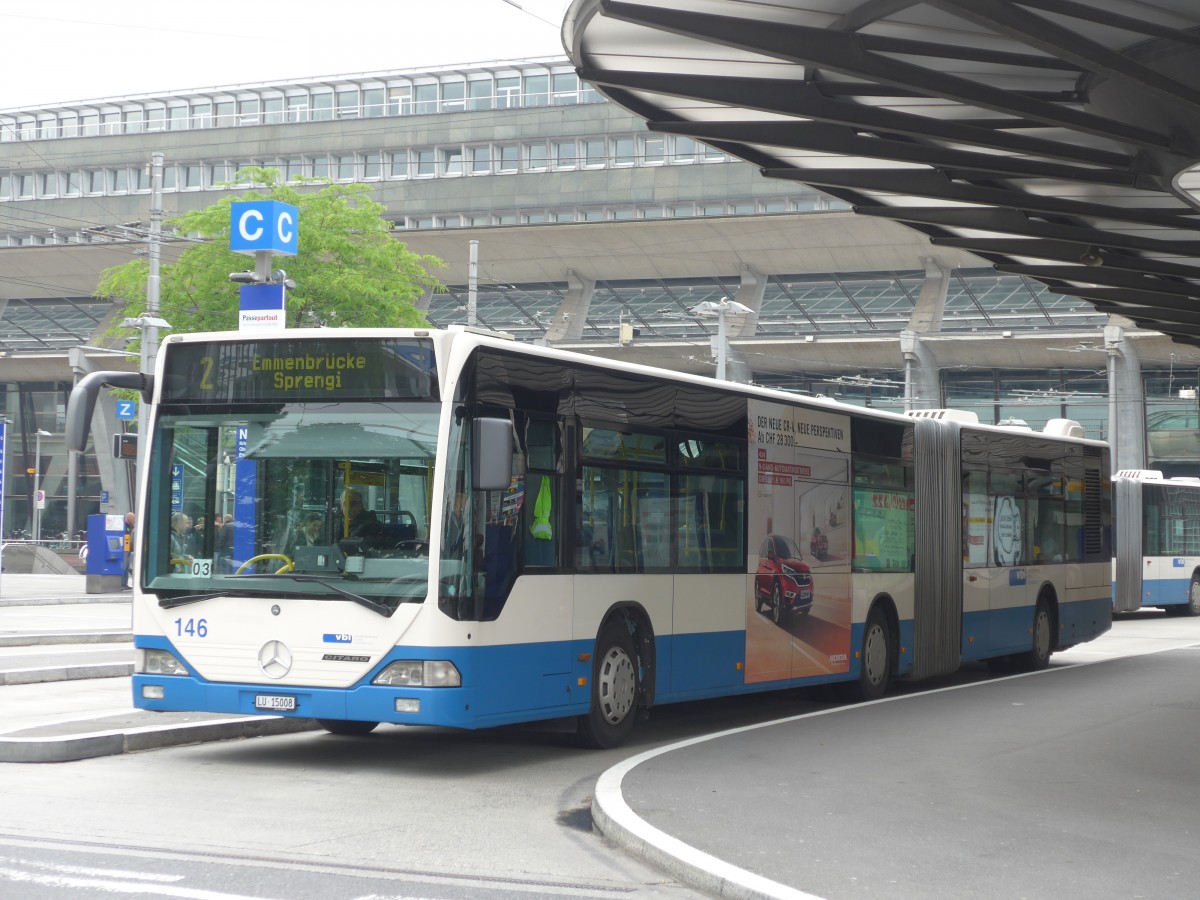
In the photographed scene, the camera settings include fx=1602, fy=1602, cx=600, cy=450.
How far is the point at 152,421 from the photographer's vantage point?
1109 cm

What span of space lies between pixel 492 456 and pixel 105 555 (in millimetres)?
28827

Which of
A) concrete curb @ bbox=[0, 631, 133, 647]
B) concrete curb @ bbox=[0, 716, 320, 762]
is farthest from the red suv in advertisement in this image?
concrete curb @ bbox=[0, 631, 133, 647]

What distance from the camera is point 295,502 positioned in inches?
411

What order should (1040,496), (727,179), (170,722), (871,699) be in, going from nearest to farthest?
1. (170,722)
2. (871,699)
3. (1040,496)
4. (727,179)

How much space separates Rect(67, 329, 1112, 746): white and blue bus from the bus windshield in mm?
14

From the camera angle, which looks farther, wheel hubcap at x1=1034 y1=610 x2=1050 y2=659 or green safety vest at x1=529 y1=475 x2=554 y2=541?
wheel hubcap at x1=1034 y1=610 x2=1050 y2=659

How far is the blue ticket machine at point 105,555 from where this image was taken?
36.5 metres

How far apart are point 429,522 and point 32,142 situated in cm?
5833

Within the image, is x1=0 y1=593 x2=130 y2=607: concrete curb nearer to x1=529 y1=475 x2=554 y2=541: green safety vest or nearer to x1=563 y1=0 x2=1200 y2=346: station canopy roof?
x1=563 y1=0 x2=1200 y2=346: station canopy roof

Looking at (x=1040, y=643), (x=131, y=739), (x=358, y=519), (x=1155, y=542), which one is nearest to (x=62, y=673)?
(x=131, y=739)

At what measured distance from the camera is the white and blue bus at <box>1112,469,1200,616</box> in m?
34.8

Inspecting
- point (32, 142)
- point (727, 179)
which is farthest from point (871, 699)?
point (32, 142)

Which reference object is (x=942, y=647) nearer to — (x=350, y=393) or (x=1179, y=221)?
(x=1179, y=221)

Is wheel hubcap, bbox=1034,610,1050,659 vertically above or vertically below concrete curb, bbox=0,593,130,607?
above
